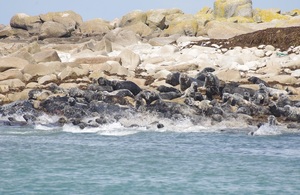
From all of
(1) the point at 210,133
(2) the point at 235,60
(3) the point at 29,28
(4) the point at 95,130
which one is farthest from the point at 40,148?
(3) the point at 29,28

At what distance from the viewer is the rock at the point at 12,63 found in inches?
1340

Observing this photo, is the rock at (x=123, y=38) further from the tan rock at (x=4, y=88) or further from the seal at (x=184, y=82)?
the seal at (x=184, y=82)

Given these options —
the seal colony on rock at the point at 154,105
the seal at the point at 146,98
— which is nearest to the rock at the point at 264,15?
the seal colony on rock at the point at 154,105

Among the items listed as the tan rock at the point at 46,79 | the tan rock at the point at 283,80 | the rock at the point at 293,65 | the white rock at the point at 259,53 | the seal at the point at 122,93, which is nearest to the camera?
the seal at the point at 122,93

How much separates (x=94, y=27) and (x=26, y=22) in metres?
7.33

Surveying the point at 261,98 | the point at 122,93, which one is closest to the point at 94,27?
the point at 122,93

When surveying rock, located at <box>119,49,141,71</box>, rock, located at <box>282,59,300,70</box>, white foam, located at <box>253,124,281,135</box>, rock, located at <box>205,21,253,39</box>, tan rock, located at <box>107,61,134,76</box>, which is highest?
rock, located at <box>205,21,253,39</box>

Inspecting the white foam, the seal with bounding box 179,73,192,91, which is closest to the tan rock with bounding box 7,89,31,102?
the seal with bounding box 179,73,192,91

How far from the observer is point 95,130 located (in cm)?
2241

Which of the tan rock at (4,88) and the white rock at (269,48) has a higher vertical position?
the white rock at (269,48)

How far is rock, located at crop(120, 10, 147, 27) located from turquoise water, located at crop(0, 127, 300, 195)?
48752 mm

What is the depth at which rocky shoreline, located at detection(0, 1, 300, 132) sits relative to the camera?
2400 centimetres

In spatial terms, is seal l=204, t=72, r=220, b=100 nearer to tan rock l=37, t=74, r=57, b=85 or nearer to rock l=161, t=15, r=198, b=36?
tan rock l=37, t=74, r=57, b=85

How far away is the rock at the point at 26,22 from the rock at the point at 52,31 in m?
5.01
